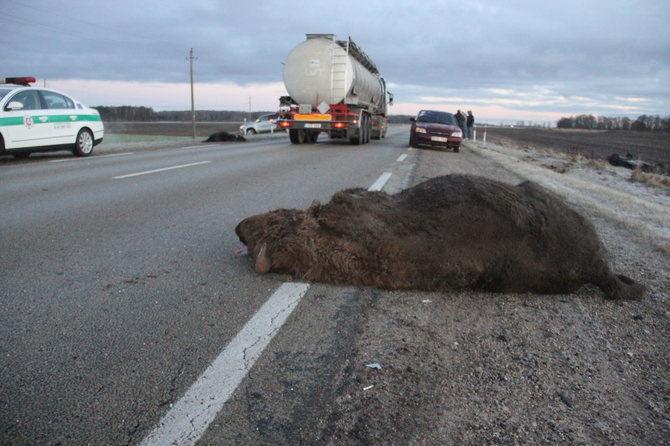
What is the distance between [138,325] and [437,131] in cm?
1700

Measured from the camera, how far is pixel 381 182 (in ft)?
28.0

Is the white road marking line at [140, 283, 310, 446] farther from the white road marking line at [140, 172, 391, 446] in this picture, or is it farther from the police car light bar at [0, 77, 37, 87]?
the police car light bar at [0, 77, 37, 87]

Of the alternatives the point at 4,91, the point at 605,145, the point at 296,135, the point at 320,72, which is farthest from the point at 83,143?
the point at 605,145

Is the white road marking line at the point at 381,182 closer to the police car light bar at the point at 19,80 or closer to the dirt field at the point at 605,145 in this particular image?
the police car light bar at the point at 19,80

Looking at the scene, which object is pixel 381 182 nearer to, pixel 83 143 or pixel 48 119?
pixel 48 119

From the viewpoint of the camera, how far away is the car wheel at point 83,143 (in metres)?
13.4

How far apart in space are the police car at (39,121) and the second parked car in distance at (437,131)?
1162 centimetres

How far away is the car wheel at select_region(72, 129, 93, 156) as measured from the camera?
13.4 meters

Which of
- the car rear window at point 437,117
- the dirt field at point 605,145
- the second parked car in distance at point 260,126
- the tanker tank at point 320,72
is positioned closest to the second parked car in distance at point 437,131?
the car rear window at point 437,117

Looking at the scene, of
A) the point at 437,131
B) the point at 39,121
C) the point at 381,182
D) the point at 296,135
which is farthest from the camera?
the point at 296,135

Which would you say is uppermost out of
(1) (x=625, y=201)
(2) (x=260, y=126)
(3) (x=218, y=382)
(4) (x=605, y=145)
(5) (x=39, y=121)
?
(2) (x=260, y=126)

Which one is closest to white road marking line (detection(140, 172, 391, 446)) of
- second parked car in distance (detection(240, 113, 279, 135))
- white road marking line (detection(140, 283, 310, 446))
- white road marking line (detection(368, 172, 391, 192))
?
white road marking line (detection(140, 283, 310, 446))

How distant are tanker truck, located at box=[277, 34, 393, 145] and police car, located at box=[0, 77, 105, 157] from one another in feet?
25.9

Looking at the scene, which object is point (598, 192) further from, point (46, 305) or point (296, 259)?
point (46, 305)
